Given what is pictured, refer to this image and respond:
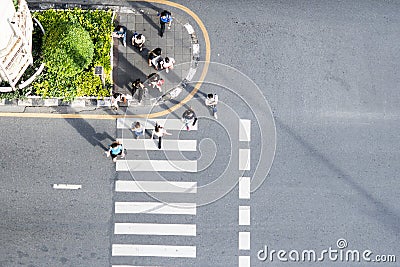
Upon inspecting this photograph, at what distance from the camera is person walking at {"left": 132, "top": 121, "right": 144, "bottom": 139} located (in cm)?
2634

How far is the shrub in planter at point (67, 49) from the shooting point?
2527 centimetres

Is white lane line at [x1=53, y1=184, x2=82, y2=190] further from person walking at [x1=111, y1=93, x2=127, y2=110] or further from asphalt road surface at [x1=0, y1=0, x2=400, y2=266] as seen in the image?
person walking at [x1=111, y1=93, x2=127, y2=110]

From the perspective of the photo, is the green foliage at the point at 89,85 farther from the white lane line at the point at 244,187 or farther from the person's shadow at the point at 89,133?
the white lane line at the point at 244,187

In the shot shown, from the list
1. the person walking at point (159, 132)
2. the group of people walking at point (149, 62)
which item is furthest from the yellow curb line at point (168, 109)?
the person walking at point (159, 132)

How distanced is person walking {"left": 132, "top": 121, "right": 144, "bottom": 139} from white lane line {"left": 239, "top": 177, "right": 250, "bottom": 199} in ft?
17.3

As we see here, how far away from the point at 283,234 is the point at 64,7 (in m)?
15.4

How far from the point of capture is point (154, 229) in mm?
26406

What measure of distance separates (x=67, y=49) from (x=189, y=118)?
21.2 ft

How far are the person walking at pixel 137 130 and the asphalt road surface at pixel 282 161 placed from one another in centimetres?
123

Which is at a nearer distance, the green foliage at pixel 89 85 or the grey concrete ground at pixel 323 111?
the grey concrete ground at pixel 323 111

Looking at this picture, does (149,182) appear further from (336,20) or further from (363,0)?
(363,0)

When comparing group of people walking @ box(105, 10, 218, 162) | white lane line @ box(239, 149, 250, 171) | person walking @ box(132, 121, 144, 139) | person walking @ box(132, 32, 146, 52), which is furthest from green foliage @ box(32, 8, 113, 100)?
white lane line @ box(239, 149, 250, 171)

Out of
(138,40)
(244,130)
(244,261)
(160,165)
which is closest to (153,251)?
(160,165)

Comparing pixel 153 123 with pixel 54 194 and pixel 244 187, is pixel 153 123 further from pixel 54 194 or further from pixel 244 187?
pixel 54 194
